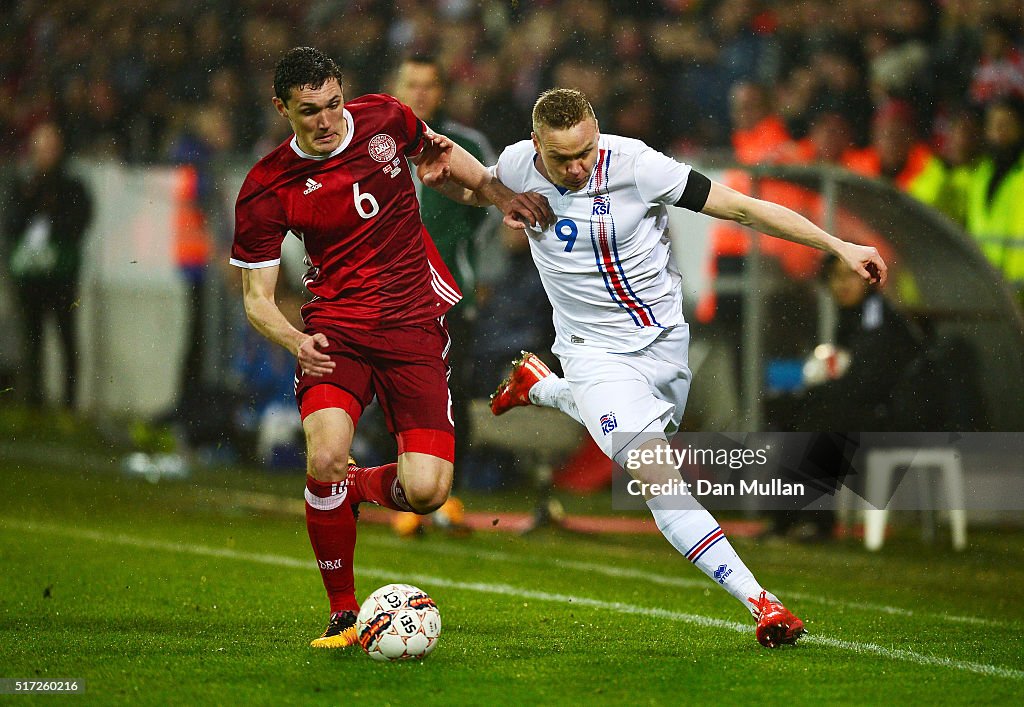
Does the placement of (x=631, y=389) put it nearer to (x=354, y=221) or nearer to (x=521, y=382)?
A: (x=521, y=382)

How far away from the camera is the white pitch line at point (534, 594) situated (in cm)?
494

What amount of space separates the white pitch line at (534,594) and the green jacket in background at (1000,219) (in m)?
3.72

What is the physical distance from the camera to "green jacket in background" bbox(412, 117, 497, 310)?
7730 millimetres

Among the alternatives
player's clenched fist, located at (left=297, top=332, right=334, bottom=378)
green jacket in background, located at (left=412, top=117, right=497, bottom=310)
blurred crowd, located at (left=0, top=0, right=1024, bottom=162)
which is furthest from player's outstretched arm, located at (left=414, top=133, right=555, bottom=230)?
blurred crowd, located at (left=0, top=0, right=1024, bottom=162)

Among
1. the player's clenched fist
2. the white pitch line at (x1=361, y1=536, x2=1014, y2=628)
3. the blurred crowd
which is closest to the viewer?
the player's clenched fist

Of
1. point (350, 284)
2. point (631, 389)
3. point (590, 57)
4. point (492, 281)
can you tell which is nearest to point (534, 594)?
point (631, 389)

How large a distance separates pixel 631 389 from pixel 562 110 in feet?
3.81

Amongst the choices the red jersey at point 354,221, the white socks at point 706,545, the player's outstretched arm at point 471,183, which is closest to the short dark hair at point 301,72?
the red jersey at point 354,221

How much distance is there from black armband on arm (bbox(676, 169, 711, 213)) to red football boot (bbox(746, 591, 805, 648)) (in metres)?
1.55

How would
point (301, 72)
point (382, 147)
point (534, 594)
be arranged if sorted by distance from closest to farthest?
point (301, 72), point (382, 147), point (534, 594)

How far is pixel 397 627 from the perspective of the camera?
15.4 ft

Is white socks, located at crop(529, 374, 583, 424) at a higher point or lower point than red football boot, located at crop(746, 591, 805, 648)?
higher

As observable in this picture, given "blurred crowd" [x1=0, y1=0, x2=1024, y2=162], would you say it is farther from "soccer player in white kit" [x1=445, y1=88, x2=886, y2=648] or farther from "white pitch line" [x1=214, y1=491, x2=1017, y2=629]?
"soccer player in white kit" [x1=445, y1=88, x2=886, y2=648]

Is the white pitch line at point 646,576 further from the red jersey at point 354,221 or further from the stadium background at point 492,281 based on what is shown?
the red jersey at point 354,221
